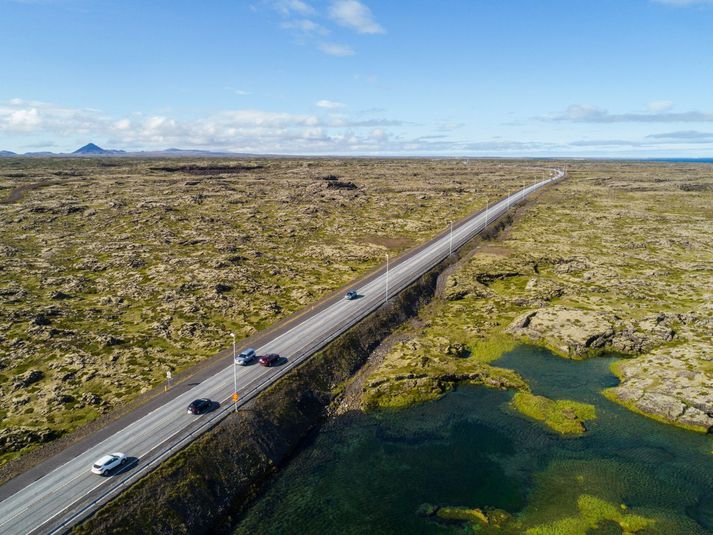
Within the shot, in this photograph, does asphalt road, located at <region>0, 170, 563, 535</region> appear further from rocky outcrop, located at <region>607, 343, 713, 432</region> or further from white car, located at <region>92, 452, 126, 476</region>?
rocky outcrop, located at <region>607, 343, 713, 432</region>

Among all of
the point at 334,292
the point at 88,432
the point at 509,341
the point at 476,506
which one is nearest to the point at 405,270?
the point at 334,292

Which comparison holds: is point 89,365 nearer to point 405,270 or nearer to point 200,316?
point 200,316

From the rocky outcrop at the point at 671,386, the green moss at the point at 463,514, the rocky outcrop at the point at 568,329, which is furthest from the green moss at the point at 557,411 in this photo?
the green moss at the point at 463,514

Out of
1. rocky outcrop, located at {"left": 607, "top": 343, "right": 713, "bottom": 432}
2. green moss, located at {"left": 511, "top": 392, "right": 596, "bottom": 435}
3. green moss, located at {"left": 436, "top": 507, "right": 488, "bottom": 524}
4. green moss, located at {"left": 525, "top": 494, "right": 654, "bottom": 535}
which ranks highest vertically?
rocky outcrop, located at {"left": 607, "top": 343, "right": 713, "bottom": 432}

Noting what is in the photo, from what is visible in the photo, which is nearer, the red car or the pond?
the pond

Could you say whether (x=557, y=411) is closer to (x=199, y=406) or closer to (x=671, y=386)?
(x=671, y=386)

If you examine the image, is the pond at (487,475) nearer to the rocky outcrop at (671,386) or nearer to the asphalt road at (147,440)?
the rocky outcrop at (671,386)

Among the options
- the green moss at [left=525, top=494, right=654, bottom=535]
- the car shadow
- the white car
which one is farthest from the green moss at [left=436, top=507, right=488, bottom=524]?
the white car

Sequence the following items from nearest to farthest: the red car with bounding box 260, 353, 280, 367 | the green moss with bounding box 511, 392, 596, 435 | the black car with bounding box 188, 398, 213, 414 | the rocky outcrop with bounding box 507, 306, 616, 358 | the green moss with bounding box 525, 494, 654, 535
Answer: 1. the green moss with bounding box 525, 494, 654, 535
2. the black car with bounding box 188, 398, 213, 414
3. the green moss with bounding box 511, 392, 596, 435
4. the red car with bounding box 260, 353, 280, 367
5. the rocky outcrop with bounding box 507, 306, 616, 358
